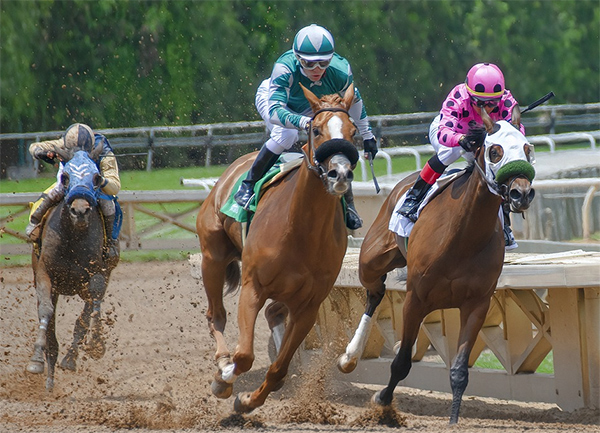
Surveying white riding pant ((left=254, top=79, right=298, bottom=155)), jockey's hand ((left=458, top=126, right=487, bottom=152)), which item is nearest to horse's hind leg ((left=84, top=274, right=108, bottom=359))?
white riding pant ((left=254, top=79, right=298, bottom=155))

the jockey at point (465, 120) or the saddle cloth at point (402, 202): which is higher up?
the jockey at point (465, 120)

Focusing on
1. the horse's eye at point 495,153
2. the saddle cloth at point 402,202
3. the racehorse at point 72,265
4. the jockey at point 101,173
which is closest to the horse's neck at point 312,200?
the horse's eye at point 495,153

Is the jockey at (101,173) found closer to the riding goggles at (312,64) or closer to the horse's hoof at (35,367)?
the horse's hoof at (35,367)

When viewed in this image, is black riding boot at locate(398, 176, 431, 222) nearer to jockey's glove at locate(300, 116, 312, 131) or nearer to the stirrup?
jockey's glove at locate(300, 116, 312, 131)

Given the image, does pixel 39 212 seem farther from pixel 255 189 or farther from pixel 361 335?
pixel 361 335

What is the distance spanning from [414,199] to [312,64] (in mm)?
1270

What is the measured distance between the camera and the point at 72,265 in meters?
8.30

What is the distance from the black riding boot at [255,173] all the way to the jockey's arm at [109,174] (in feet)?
6.24

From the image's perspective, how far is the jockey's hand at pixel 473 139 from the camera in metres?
6.25

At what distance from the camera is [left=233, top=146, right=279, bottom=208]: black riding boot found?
6891mm

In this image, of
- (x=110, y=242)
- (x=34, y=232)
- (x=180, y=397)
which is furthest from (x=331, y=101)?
(x=34, y=232)

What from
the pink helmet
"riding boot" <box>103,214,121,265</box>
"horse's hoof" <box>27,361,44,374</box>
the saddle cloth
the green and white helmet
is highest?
the green and white helmet

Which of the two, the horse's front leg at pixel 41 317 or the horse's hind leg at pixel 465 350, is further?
the horse's front leg at pixel 41 317

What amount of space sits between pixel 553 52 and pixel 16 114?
54.8ft
